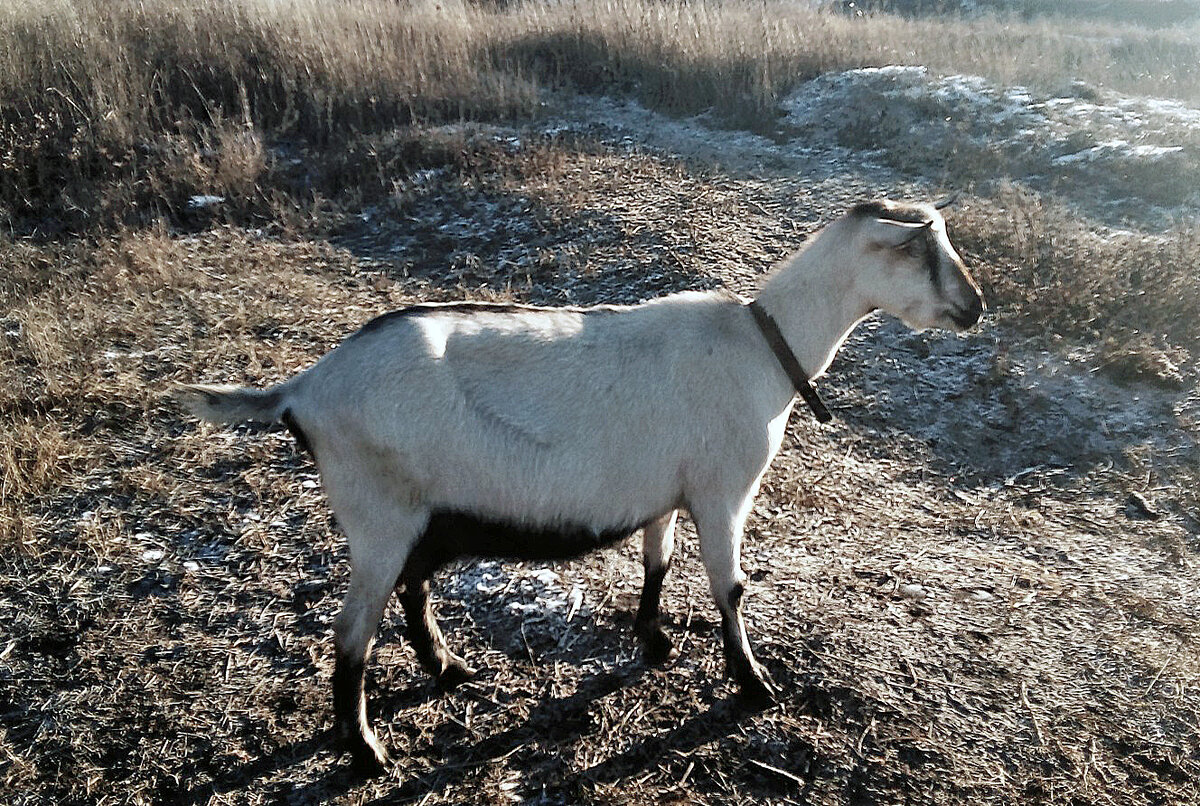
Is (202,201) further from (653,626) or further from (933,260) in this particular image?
(933,260)

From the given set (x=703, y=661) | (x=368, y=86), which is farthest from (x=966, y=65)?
(x=703, y=661)

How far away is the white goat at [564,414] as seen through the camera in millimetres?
2719

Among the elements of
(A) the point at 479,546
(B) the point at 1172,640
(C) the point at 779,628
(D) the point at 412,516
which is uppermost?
(D) the point at 412,516

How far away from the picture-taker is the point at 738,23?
41.4ft

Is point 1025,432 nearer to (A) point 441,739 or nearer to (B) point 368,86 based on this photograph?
(A) point 441,739

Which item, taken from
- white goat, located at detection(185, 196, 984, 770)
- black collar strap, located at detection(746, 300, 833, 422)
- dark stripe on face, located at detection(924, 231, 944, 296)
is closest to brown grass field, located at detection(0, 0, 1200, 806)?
white goat, located at detection(185, 196, 984, 770)

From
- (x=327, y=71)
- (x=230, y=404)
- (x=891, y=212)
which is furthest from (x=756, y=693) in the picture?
(x=327, y=71)

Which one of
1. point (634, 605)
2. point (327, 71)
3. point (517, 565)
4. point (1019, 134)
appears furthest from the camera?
point (327, 71)

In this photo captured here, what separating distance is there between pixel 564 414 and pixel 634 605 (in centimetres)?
128

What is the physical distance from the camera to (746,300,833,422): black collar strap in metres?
3.24

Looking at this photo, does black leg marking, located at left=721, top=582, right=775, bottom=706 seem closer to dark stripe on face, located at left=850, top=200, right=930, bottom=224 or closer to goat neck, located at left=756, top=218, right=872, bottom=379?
goat neck, located at left=756, top=218, right=872, bottom=379

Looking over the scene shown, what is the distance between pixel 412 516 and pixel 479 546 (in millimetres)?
270

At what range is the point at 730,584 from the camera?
10.4 ft

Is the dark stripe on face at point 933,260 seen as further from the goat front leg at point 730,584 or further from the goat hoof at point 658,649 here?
the goat hoof at point 658,649
